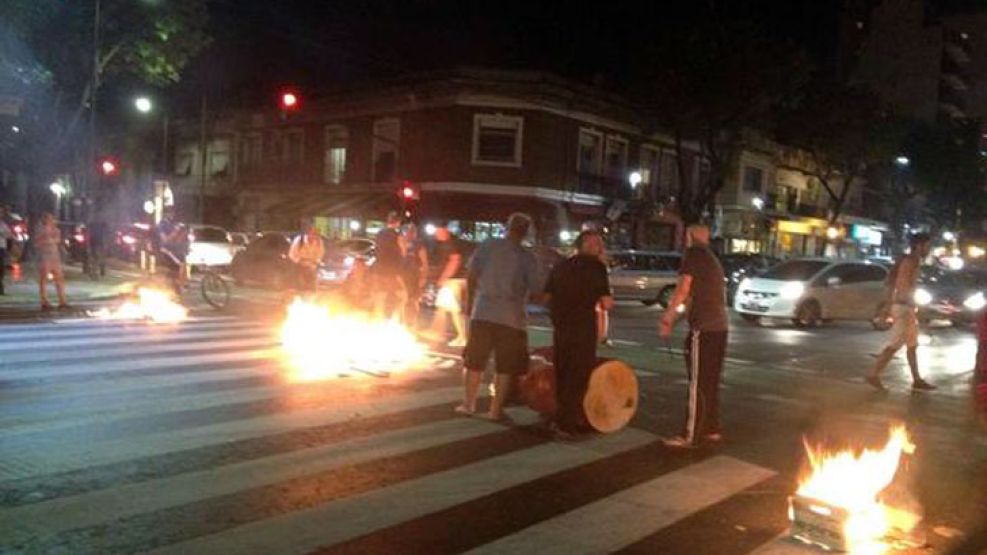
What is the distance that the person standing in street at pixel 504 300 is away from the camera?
8.14m

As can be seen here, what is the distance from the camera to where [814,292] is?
71.4ft

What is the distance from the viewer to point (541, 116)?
3772 centimetres

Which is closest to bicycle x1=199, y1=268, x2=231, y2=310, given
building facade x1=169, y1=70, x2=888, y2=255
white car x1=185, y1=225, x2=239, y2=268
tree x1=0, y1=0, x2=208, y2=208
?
tree x1=0, y1=0, x2=208, y2=208

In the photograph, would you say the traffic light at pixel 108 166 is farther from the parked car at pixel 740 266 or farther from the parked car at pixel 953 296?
the parked car at pixel 953 296

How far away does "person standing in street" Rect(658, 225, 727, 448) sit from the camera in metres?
7.95

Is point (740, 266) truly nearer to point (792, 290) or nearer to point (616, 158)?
point (792, 290)

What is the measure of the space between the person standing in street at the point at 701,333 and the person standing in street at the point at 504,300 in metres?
1.15

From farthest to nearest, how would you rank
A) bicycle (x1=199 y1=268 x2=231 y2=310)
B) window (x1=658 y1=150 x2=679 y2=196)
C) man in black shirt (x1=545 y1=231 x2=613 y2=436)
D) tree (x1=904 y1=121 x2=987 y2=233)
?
1. tree (x1=904 y1=121 x2=987 y2=233)
2. window (x1=658 y1=150 x2=679 y2=196)
3. bicycle (x1=199 y1=268 x2=231 y2=310)
4. man in black shirt (x1=545 y1=231 x2=613 y2=436)

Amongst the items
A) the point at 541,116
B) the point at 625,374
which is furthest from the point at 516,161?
the point at 625,374

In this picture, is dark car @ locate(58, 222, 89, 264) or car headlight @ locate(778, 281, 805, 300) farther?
dark car @ locate(58, 222, 89, 264)

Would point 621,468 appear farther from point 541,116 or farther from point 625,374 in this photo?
point 541,116

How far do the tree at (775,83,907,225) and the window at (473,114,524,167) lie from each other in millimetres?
Answer: 14715

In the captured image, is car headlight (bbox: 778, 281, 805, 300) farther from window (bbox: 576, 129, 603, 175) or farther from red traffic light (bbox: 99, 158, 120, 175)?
window (bbox: 576, 129, 603, 175)

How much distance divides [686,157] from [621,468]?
4148 cm
